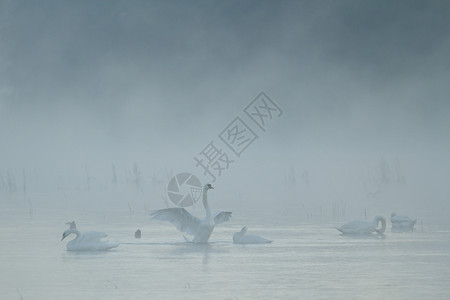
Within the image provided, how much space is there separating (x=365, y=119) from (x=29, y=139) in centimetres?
2702

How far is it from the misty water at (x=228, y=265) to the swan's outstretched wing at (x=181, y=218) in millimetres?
347

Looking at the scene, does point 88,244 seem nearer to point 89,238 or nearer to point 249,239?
point 89,238

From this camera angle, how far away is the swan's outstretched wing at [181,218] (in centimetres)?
1905

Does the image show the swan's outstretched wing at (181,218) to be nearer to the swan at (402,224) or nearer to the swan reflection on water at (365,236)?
the swan reflection on water at (365,236)

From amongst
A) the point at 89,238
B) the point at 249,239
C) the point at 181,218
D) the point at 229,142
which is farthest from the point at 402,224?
the point at 229,142

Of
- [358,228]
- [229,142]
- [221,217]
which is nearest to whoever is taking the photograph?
[221,217]

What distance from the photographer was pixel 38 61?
382ft

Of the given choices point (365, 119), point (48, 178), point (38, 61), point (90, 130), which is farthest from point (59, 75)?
point (48, 178)

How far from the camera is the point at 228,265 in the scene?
15570 millimetres

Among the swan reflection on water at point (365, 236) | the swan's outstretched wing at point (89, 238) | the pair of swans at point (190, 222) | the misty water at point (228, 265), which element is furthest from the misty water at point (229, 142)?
the swan's outstretched wing at point (89, 238)

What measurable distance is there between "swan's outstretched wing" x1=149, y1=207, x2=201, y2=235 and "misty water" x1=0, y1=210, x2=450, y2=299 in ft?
1.14

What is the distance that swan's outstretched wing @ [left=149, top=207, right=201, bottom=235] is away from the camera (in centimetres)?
1905

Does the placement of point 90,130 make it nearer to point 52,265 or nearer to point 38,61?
point 38,61

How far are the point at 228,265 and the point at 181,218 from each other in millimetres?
3711
